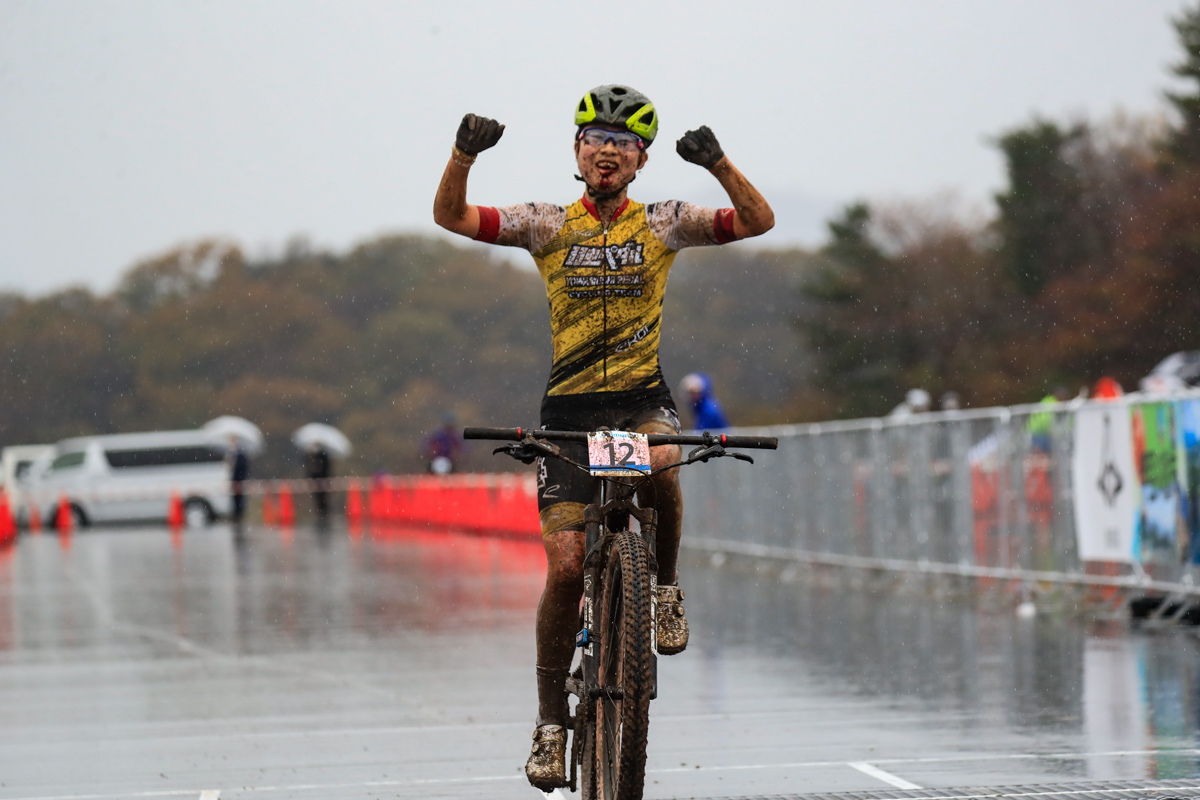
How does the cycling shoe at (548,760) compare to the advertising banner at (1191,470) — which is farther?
the advertising banner at (1191,470)

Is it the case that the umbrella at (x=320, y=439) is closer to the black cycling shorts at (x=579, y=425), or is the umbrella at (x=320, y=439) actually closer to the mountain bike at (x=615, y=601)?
the black cycling shorts at (x=579, y=425)

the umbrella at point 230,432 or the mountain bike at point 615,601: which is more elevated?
the umbrella at point 230,432

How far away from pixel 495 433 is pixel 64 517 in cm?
4057

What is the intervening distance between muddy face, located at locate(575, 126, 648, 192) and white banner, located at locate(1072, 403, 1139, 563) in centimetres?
902

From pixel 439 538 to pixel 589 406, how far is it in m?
26.8

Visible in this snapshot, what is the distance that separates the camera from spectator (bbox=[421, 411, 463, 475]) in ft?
116

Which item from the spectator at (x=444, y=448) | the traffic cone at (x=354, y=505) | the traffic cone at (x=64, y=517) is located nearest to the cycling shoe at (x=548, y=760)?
the spectator at (x=444, y=448)

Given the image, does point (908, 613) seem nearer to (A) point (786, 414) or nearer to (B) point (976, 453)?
(B) point (976, 453)

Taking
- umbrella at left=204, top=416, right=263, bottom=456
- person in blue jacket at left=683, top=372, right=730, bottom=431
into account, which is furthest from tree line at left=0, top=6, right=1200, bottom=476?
person in blue jacket at left=683, top=372, right=730, bottom=431

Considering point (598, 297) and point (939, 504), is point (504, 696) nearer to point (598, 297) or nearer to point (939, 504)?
point (598, 297)

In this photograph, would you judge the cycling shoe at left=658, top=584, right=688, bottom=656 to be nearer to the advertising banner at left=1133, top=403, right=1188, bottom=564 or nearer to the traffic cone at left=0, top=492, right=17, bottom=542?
the advertising banner at left=1133, top=403, right=1188, bottom=564

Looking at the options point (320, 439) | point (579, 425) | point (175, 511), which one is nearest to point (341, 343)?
point (320, 439)

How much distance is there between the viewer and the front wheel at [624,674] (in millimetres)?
5496

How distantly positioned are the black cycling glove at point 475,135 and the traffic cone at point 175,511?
42255 mm
